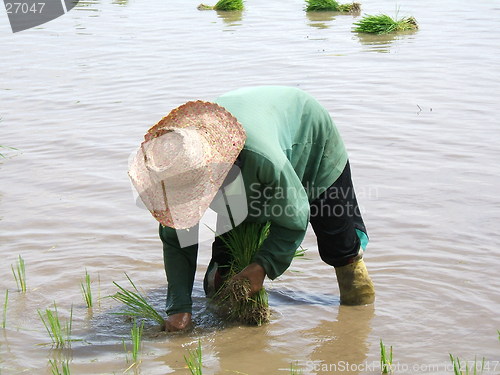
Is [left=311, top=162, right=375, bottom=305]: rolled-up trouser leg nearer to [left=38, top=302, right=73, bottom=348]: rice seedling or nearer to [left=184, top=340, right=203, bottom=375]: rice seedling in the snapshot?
[left=184, top=340, right=203, bottom=375]: rice seedling

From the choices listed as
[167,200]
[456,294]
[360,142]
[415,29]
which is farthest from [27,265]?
[415,29]

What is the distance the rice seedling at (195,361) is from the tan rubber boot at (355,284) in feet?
2.90

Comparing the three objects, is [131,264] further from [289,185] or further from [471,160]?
[471,160]

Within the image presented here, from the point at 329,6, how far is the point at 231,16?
5.15 feet

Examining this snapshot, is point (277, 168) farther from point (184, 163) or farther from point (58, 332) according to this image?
point (58, 332)

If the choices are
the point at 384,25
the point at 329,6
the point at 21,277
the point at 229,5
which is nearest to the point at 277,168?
the point at 21,277

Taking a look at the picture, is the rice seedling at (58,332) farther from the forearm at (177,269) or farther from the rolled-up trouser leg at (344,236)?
the rolled-up trouser leg at (344,236)

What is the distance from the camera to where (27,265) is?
14.9ft

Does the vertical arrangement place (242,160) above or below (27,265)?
above

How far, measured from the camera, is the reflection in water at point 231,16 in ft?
41.0

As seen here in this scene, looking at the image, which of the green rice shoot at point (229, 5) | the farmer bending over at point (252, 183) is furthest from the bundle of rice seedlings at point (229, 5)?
the farmer bending over at point (252, 183)

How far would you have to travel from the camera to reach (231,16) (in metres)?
13.1

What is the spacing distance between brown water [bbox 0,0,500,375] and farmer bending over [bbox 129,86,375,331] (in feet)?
0.95

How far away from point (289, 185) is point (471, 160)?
123 inches
